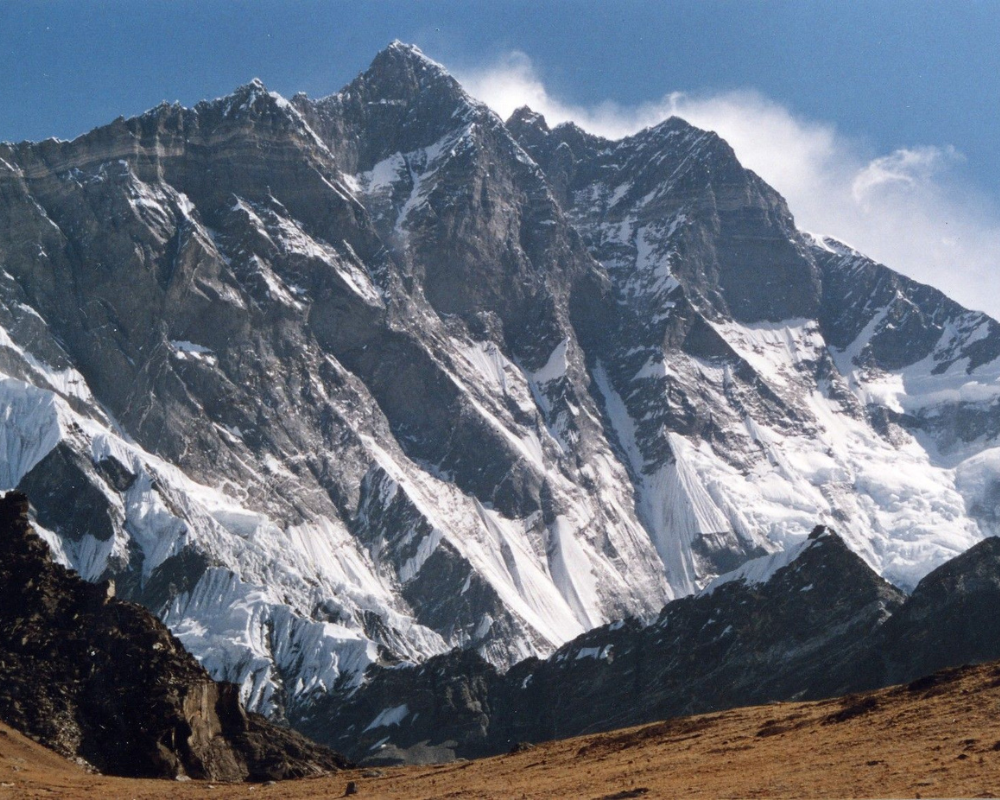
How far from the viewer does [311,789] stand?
78312 millimetres

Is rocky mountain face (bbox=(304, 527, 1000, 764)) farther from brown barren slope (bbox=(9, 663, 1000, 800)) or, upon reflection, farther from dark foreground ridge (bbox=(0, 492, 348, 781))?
brown barren slope (bbox=(9, 663, 1000, 800))

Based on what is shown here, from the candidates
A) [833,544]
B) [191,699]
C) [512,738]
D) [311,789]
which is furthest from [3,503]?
[833,544]

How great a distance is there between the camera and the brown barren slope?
53656 mm

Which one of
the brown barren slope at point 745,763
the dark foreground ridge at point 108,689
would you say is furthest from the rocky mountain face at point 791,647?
the brown barren slope at point 745,763

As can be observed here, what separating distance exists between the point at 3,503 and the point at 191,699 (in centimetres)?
2167

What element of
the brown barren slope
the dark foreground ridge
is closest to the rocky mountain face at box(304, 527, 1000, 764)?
the dark foreground ridge

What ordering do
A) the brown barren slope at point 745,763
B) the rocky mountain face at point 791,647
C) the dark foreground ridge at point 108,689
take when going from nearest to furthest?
the brown barren slope at point 745,763 → the dark foreground ridge at point 108,689 → the rocky mountain face at point 791,647

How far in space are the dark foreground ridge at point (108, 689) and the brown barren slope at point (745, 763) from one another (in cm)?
876

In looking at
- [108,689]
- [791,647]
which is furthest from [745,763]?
[791,647]

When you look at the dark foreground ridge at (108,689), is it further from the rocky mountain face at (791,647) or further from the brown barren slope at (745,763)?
the rocky mountain face at (791,647)

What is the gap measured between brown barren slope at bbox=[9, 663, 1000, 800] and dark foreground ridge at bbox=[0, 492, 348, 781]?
8.76m

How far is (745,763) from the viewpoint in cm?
6228

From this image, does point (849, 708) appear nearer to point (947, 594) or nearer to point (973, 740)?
point (973, 740)

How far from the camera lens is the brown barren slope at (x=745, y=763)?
53656 millimetres
